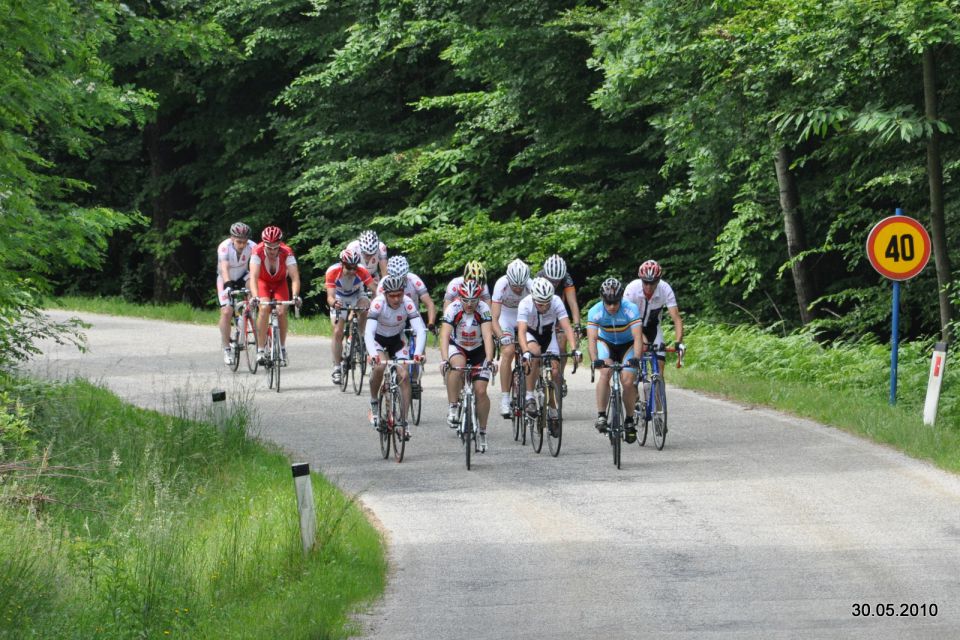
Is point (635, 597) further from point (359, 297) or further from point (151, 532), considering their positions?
point (359, 297)

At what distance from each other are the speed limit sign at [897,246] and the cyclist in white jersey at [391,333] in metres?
5.21

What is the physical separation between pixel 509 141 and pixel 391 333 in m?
15.3

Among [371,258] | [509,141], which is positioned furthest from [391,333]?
[509,141]

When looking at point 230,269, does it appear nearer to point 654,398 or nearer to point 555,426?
point 555,426

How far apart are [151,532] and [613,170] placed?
20.0 metres

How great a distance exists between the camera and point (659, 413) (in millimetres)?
14523

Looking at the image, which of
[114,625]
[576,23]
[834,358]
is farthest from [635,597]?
[576,23]

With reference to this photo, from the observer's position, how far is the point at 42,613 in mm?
8555

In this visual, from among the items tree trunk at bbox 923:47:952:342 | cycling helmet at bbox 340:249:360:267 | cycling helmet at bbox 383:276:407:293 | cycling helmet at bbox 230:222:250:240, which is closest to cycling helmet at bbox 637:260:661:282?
cycling helmet at bbox 383:276:407:293

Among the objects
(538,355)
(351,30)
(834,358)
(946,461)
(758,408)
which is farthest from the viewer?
(351,30)

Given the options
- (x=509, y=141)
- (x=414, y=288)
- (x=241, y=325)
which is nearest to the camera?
(x=414, y=288)

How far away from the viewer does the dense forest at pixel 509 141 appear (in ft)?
53.0

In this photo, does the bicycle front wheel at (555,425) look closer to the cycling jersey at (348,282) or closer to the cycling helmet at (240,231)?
the cycling jersey at (348,282)

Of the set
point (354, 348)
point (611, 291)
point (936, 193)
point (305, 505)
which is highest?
point (936, 193)
